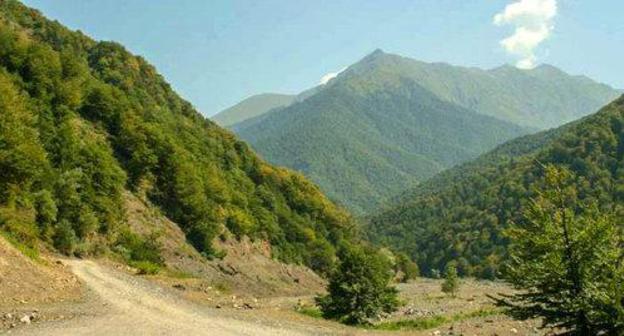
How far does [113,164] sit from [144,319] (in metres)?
36.1

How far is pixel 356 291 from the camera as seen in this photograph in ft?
115

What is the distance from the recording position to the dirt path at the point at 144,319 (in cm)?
2245

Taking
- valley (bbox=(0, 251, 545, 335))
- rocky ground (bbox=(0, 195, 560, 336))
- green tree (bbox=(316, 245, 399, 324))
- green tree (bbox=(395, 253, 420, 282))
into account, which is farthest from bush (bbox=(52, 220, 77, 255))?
green tree (bbox=(395, 253, 420, 282))

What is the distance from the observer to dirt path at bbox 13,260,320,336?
22453mm

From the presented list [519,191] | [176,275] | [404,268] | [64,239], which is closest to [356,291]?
[176,275]

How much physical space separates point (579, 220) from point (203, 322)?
1516cm

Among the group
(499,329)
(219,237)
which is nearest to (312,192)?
(219,237)

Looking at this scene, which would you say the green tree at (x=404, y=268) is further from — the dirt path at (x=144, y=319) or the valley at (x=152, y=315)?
the dirt path at (x=144, y=319)

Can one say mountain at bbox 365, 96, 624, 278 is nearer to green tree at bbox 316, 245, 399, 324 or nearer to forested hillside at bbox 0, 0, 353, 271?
forested hillside at bbox 0, 0, 353, 271

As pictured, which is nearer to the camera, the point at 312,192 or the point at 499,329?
the point at 499,329

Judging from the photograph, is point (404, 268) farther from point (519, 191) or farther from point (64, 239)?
point (64, 239)

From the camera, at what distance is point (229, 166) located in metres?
100

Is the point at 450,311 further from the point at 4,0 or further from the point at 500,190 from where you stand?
the point at 500,190

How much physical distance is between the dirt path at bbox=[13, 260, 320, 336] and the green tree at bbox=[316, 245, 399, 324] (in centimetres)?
771
